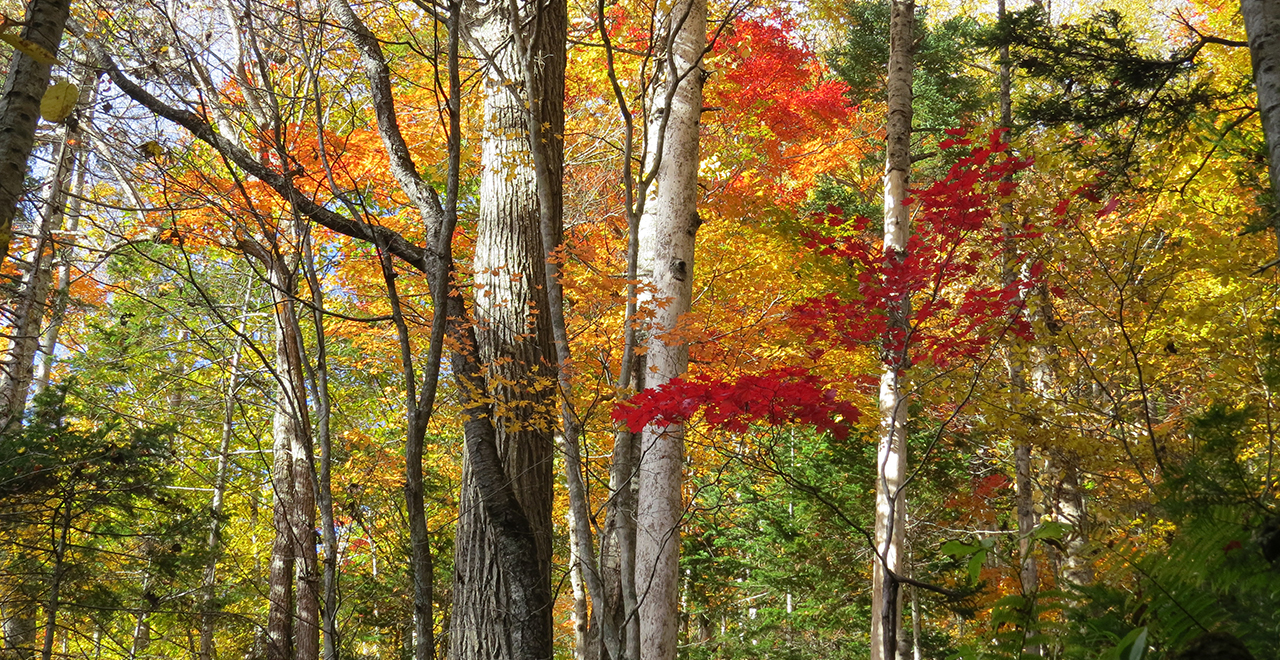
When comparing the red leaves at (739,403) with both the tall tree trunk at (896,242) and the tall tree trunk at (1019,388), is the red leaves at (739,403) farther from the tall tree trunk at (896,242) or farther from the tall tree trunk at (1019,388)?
the tall tree trunk at (896,242)

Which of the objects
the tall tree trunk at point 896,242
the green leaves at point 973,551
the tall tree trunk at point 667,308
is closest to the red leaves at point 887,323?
the tall tree trunk at point 896,242

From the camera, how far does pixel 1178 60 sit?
4148 millimetres

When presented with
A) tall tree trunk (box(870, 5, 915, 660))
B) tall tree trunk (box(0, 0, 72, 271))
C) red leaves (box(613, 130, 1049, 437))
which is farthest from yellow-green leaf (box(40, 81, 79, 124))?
tall tree trunk (box(870, 5, 915, 660))

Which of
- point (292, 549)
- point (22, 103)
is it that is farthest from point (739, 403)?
point (292, 549)

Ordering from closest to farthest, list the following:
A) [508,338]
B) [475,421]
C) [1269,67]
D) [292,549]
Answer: [1269,67]
[475,421]
[508,338]
[292,549]

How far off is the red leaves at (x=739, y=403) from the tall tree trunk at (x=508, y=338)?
535 millimetres

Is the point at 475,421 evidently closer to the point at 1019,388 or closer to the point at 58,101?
the point at 58,101

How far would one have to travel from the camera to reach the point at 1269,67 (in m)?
2.94

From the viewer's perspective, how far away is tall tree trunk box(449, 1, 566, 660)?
140 inches

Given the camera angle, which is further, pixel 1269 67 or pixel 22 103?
pixel 1269 67

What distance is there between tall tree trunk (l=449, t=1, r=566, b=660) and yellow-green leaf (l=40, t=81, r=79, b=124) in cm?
207

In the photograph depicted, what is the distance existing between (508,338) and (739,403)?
126 centimetres

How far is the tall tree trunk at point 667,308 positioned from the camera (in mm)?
4754

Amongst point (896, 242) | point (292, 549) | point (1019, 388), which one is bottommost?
point (292, 549)
